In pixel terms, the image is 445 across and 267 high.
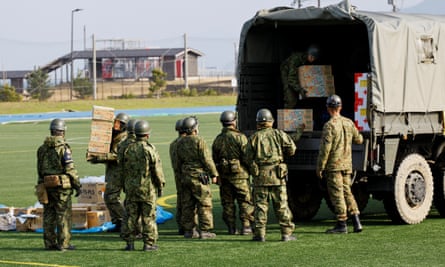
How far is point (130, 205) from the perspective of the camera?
1262 cm

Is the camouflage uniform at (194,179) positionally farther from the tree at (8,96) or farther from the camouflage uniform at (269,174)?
the tree at (8,96)

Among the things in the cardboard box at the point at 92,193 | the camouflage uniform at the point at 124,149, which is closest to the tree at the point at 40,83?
the cardboard box at the point at 92,193

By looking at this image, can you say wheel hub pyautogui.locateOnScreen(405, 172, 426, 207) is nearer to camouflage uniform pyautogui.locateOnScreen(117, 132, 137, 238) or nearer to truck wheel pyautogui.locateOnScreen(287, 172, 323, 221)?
truck wheel pyautogui.locateOnScreen(287, 172, 323, 221)

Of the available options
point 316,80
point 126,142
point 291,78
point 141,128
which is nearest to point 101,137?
point 126,142

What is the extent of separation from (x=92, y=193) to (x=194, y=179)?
8.10 feet

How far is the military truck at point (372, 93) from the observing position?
45.0 feet

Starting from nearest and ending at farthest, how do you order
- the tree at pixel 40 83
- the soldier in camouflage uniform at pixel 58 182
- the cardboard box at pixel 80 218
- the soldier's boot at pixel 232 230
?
the soldier in camouflage uniform at pixel 58 182, the soldier's boot at pixel 232 230, the cardboard box at pixel 80 218, the tree at pixel 40 83

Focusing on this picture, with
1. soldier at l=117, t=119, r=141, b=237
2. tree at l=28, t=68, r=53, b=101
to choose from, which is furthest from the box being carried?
tree at l=28, t=68, r=53, b=101

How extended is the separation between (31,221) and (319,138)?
4325 millimetres

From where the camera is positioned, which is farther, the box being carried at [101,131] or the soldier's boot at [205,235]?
the box being carried at [101,131]

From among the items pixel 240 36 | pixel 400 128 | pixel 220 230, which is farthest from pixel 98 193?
pixel 400 128

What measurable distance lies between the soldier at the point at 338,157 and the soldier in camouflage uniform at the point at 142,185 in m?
2.32

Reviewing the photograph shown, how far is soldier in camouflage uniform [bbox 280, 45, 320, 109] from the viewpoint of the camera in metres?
15.1

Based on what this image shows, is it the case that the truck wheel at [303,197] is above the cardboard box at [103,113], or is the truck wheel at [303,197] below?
below
